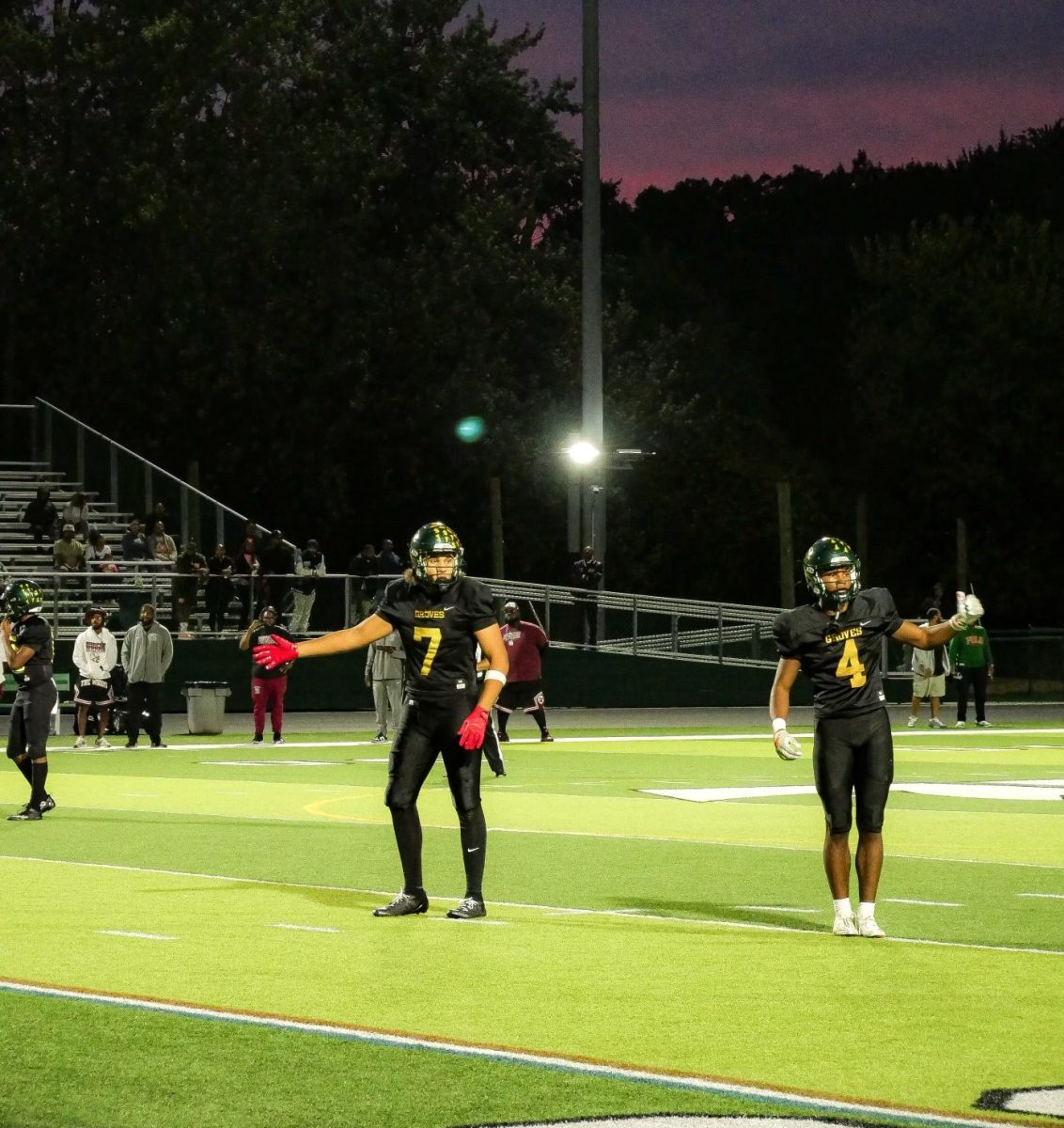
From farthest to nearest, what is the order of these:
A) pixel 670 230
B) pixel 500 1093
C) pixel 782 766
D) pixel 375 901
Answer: pixel 670 230 < pixel 782 766 < pixel 375 901 < pixel 500 1093

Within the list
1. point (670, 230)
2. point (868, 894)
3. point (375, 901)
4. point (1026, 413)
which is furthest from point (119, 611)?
point (670, 230)

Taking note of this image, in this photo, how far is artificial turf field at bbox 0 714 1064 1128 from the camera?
7.73 meters

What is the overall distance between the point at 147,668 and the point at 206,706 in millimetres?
3488

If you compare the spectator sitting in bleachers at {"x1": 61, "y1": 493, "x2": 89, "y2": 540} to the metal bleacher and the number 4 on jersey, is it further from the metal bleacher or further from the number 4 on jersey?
the number 4 on jersey

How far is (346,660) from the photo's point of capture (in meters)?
40.3

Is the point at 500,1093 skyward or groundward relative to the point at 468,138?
groundward

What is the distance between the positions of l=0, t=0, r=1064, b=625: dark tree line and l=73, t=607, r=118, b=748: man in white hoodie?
887 inches

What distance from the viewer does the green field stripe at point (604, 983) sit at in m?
8.34

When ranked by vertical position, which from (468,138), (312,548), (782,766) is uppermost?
(468,138)

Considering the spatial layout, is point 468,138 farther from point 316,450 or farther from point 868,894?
point 868,894

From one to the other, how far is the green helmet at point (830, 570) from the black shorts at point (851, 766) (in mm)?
591

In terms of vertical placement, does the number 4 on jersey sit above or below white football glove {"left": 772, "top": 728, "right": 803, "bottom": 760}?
above

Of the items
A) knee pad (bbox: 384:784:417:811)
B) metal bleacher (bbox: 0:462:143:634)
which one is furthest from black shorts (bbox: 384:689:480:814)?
metal bleacher (bbox: 0:462:143:634)

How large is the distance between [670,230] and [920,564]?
1325 inches
